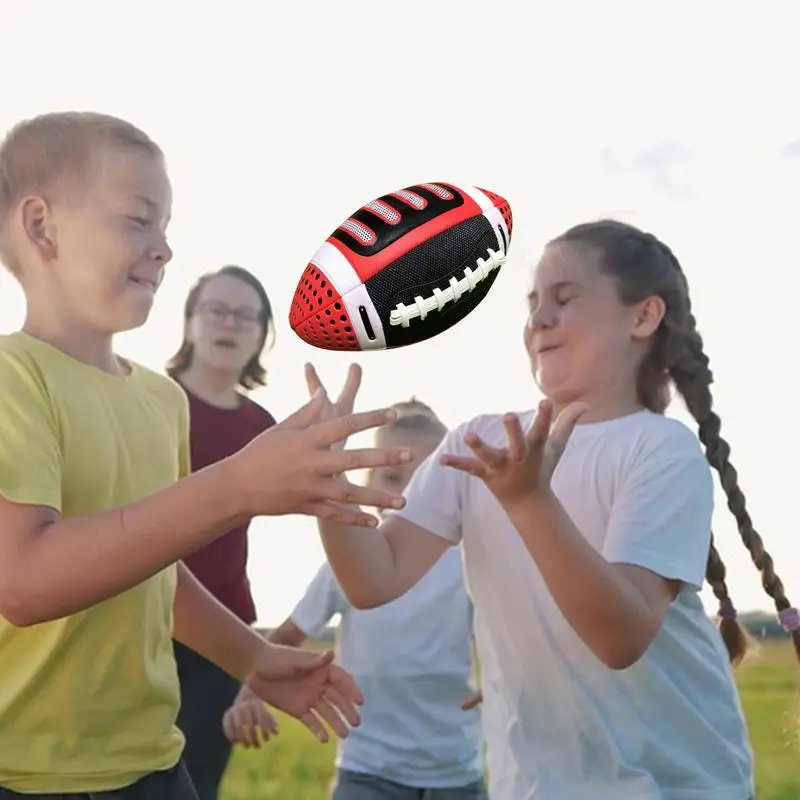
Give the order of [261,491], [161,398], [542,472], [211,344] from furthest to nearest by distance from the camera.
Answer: [211,344]
[161,398]
[542,472]
[261,491]

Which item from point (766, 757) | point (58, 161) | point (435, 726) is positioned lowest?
point (766, 757)

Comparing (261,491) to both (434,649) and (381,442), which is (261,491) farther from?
(381,442)

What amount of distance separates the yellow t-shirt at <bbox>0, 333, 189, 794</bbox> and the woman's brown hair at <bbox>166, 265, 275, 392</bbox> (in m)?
2.54

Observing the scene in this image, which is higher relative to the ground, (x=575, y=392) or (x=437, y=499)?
(x=575, y=392)

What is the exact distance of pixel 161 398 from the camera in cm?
256

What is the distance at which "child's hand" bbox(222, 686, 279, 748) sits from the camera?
3.42 metres

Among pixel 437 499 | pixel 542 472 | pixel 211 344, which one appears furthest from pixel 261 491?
pixel 211 344

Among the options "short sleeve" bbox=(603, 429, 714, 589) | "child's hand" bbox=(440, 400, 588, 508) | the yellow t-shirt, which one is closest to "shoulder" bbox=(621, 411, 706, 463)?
"short sleeve" bbox=(603, 429, 714, 589)

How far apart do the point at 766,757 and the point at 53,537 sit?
6121 millimetres

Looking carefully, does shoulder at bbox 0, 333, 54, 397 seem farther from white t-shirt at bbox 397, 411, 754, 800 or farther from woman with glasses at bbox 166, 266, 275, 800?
woman with glasses at bbox 166, 266, 275, 800

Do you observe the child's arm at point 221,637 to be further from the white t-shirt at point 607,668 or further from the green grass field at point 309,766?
the green grass field at point 309,766

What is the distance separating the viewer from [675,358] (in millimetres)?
3100

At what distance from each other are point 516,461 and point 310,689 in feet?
2.31

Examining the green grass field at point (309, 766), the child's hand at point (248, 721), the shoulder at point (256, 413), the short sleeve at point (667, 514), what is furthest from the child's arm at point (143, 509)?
the green grass field at point (309, 766)
